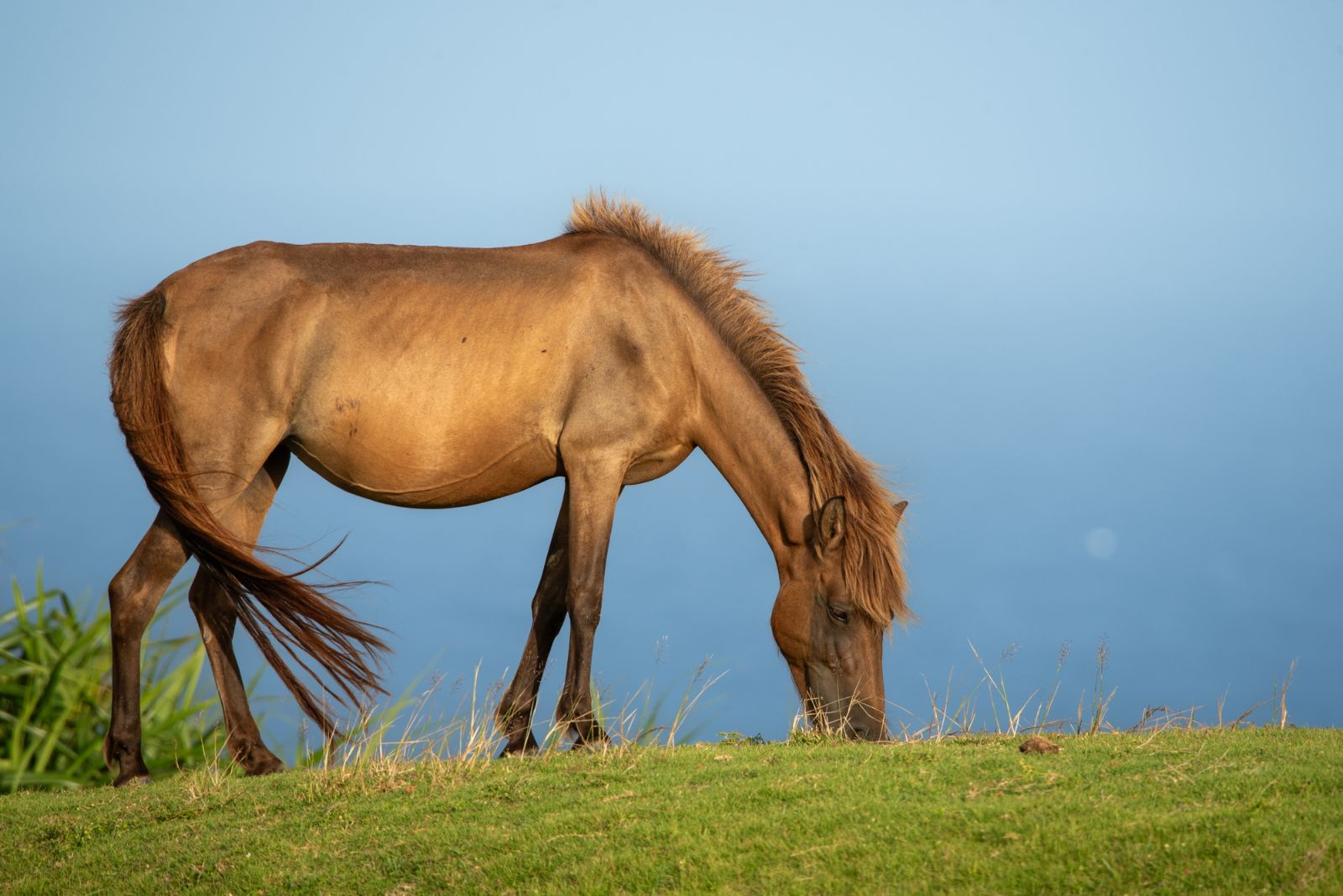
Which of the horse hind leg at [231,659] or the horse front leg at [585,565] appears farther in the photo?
the horse hind leg at [231,659]

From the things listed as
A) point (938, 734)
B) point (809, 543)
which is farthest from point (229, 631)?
point (938, 734)

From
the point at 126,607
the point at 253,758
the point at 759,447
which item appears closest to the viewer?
the point at 126,607

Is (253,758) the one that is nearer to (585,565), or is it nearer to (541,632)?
(541,632)

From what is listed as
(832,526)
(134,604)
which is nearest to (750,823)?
(832,526)

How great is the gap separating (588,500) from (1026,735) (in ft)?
7.86

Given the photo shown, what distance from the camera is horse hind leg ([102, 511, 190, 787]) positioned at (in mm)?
6312

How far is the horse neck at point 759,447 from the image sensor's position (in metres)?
7.00

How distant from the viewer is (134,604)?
20.7ft

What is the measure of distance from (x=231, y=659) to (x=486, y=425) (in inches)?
72.1

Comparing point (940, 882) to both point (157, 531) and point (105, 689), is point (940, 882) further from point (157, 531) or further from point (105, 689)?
point (105, 689)

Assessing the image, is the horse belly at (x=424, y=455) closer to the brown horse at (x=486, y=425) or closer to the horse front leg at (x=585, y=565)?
the brown horse at (x=486, y=425)

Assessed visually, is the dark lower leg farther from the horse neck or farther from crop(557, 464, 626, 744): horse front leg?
the horse neck

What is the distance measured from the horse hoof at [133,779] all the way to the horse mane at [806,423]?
367cm

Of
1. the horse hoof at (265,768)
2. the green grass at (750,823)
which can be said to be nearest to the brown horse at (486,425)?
the horse hoof at (265,768)
